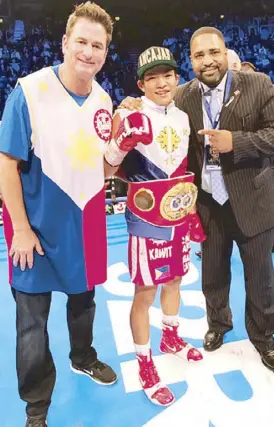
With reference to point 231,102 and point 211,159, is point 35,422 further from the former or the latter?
point 231,102

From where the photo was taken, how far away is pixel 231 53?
99.7 inches

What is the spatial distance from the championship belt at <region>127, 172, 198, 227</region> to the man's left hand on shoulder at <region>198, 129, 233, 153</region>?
5.9 inches

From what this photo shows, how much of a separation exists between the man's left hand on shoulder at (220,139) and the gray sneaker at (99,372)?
3.45 feet

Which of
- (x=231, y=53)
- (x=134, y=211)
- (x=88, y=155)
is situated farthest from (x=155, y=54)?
(x=231, y=53)

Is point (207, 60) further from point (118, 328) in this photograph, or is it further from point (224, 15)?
point (224, 15)

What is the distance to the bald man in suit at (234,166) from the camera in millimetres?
1604

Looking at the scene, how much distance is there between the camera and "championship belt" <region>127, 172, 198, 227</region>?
1.55 m

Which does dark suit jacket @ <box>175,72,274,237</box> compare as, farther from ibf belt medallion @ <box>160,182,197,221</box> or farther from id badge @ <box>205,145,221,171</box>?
ibf belt medallion @ <box>160,182,197,221</box>

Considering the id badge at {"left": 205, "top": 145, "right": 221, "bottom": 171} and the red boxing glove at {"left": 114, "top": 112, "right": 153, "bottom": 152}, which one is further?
the id badge at {"left": 205, "top": 145, "right": 221, "bottom": 171}

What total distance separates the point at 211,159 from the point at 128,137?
0.45m

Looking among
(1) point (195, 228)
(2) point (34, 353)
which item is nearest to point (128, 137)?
(1) point (195, 228)

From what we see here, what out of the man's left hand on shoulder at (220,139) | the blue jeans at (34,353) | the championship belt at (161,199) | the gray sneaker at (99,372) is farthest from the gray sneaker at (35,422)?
the man's left hand on shoulder at (220,139)

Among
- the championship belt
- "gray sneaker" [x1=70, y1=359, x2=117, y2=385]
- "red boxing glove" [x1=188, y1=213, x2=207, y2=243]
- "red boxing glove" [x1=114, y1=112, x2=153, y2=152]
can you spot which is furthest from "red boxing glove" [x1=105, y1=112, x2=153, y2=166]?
"gray sneaker" [x1=70, y1=359, x2=117, y2=385]

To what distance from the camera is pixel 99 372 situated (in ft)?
6.04
